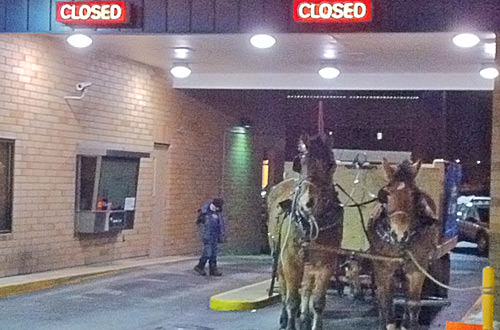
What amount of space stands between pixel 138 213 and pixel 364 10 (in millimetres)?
10150

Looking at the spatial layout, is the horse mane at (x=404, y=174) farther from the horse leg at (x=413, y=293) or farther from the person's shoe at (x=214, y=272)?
the person's shoe at (x=214, y=272)

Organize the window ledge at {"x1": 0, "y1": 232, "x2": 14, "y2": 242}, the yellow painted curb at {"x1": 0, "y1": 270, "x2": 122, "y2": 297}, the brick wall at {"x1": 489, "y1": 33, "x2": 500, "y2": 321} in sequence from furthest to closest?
the window ledge at {"x1": 0, "y1": 232, "x2": 14, "y2": 242} → the yellow painted curb at {"x1": 0, "y1": 270, "x2": 122, "y2": 297} → the brick wall at {"x1": 489, "y1": 33, "x2": 500, "y2": 321}

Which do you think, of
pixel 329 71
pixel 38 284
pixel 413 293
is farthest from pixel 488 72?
pixel 38 284

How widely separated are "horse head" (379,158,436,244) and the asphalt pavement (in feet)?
10.3

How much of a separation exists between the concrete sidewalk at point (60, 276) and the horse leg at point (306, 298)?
6.21 metres

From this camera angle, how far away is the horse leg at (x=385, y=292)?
1090 cm

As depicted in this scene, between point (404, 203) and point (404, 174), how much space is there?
0.45 meters

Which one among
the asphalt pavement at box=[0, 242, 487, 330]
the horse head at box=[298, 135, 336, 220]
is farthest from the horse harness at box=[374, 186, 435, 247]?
the asphalt pavement at box=[0, 242, 487, 330]

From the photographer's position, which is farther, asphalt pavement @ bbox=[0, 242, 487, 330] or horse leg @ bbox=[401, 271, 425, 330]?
asphalt pavement @ bbox=[0, 242, 487, 330]

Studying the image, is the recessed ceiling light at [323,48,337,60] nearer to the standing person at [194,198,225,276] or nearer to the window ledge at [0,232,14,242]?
the standing person at [194,198,225,276]

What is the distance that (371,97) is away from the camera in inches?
1138

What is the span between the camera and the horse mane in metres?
10.6

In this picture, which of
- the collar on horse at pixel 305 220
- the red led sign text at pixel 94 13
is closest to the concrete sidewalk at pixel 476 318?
the collar on horse at pixel 305 220

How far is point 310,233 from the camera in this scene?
420 inches
